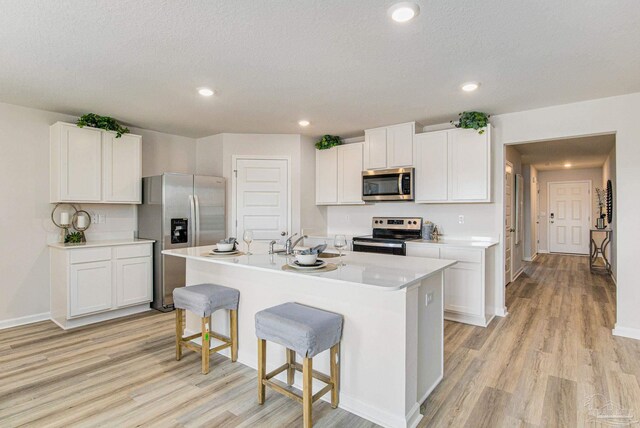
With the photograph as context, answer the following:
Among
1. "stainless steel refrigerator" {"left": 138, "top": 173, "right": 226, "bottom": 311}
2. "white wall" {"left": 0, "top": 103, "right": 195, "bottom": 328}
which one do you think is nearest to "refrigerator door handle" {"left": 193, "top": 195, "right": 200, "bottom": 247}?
"stainless steel refrigerator" {"left": 138, "top": 173, "right": 226, "bottom": 311}

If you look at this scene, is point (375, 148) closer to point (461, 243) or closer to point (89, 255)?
point (461, 243)

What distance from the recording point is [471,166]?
407 centimetres

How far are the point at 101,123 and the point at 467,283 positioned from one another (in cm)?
458

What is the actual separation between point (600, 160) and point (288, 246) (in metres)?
8.09

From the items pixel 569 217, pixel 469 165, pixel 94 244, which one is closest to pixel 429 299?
pixel 469 165

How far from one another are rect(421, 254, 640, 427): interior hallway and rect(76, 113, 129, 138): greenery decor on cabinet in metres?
4.34

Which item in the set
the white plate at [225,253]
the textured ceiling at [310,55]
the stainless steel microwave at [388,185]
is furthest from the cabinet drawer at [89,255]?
the stainless steel microwave at [388,185]

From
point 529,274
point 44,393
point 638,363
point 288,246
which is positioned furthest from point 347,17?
point 529,274

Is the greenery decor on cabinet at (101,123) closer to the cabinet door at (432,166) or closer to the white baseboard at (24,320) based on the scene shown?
the white baseboard at (24,320)

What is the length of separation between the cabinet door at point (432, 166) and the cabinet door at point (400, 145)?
101 mm

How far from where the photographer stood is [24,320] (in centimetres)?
384

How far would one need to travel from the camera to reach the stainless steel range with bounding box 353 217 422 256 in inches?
165

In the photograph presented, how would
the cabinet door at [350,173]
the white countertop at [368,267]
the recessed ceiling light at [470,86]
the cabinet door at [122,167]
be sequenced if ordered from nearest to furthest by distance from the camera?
the white countertop at [368,267] → the recessed ceiling light at [470,86] → the cabinet door at [122,167] → the cabinet door at [350,173]

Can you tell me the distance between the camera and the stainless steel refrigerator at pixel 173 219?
429 centimetres
